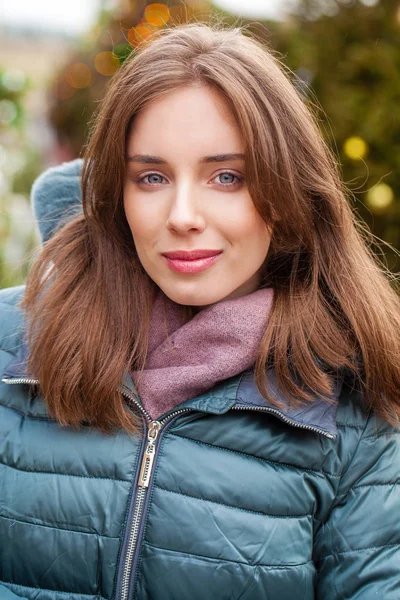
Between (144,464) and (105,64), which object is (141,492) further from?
(105,64)

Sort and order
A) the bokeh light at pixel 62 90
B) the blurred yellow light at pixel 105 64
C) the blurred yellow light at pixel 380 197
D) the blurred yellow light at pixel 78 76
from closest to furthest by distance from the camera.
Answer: the blurred yellow light at pixel 380 197, the blurred yellow light at pixel 105 64, the blurred yellow light at pixel 78 76, the bokeh light at pixel 62 90

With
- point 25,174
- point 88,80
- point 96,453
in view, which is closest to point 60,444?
point 96,453

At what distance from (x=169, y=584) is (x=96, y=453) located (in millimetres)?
313

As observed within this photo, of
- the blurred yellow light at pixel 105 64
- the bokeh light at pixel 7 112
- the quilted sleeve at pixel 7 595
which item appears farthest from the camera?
the blurred yellow light at pixel 105 64

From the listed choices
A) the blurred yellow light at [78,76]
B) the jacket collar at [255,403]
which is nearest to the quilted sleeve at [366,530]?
the jacket collar at [255,403]

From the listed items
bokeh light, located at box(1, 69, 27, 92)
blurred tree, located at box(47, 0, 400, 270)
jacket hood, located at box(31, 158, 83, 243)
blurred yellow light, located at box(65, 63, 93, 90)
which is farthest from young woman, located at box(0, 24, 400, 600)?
blurred yellow light, located at box(65, 63, 93, 90)

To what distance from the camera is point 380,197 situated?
8.83 feet

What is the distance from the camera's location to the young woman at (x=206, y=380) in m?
1.49

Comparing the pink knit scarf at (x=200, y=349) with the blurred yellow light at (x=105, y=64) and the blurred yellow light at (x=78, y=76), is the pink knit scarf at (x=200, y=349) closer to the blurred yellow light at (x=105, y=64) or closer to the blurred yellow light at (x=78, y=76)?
the blurred yellow light at (x=105, y=64)

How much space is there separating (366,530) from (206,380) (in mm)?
476

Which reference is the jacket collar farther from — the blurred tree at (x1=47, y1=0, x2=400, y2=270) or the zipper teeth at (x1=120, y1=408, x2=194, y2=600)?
the blurred tree at (x1=47, y1=0, x2=400, y2=270)

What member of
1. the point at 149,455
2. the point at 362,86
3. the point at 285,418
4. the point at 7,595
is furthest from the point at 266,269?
the point at 362,86

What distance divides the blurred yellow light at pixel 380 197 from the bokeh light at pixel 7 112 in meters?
2.48

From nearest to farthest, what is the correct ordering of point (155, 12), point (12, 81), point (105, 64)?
point (12, 81)
point (155, 12)
point (105, 64)
